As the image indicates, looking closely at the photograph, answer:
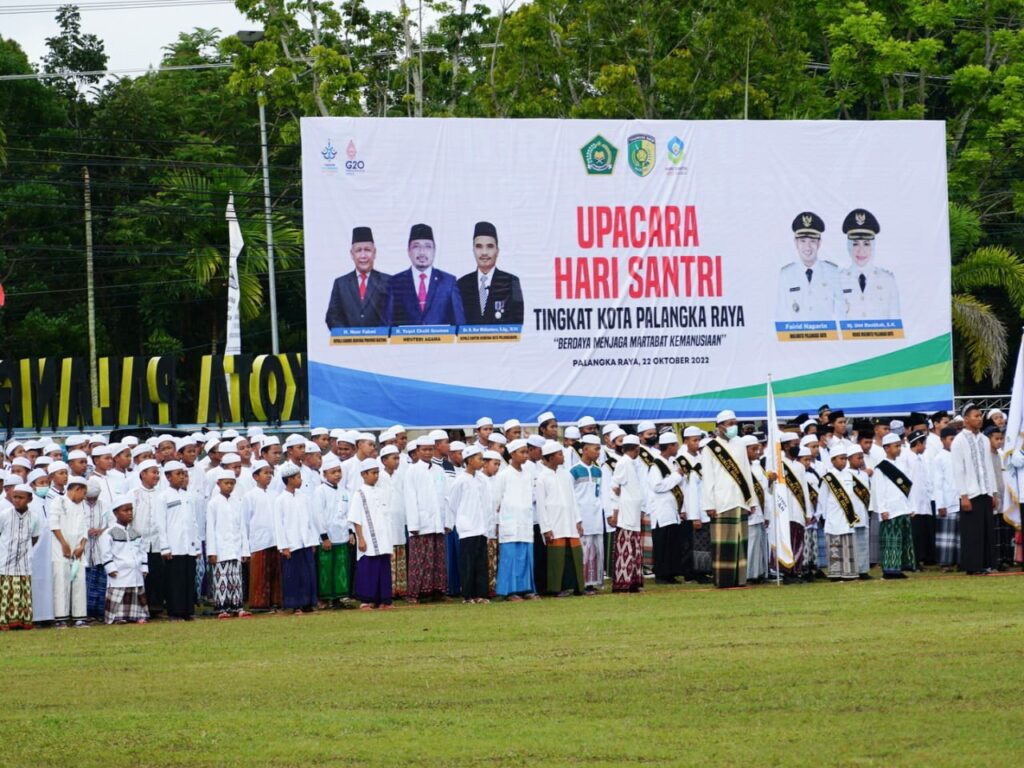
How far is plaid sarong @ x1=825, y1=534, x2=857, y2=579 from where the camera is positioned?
1619 cm

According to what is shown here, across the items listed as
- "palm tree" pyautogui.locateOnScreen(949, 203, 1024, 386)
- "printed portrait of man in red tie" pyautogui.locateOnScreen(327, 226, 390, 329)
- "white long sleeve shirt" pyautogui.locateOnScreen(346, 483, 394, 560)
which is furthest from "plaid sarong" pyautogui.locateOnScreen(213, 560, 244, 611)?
"palm tree" pyautogui.locateOnScreen(949, 203, 1024, 386)

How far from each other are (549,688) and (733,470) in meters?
6.58

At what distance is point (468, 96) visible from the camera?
3253cm

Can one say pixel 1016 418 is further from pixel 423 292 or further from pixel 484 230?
pixel 423 292

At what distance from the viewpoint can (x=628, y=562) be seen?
51.8 ft

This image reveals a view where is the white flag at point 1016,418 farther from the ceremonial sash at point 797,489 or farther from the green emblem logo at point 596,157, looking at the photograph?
the green emblem logo at point 596,157

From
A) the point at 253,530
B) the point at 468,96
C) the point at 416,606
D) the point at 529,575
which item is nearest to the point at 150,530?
the point at 253,530

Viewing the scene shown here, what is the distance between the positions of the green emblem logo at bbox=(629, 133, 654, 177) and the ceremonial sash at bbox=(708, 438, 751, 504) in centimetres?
429

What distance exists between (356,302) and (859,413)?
585cm

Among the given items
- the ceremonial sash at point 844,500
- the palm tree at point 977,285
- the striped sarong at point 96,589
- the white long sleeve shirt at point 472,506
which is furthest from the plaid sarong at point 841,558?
the palm tree at point 977,285

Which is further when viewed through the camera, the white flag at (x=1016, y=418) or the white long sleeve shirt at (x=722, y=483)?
the white flag at (x=1016, y=418)

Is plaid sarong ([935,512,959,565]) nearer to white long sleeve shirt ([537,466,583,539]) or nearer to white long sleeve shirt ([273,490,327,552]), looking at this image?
white long sleeve shirt ([537,466,583,539])

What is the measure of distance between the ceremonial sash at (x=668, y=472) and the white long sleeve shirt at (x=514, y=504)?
1624 mm

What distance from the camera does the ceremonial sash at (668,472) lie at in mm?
16703
